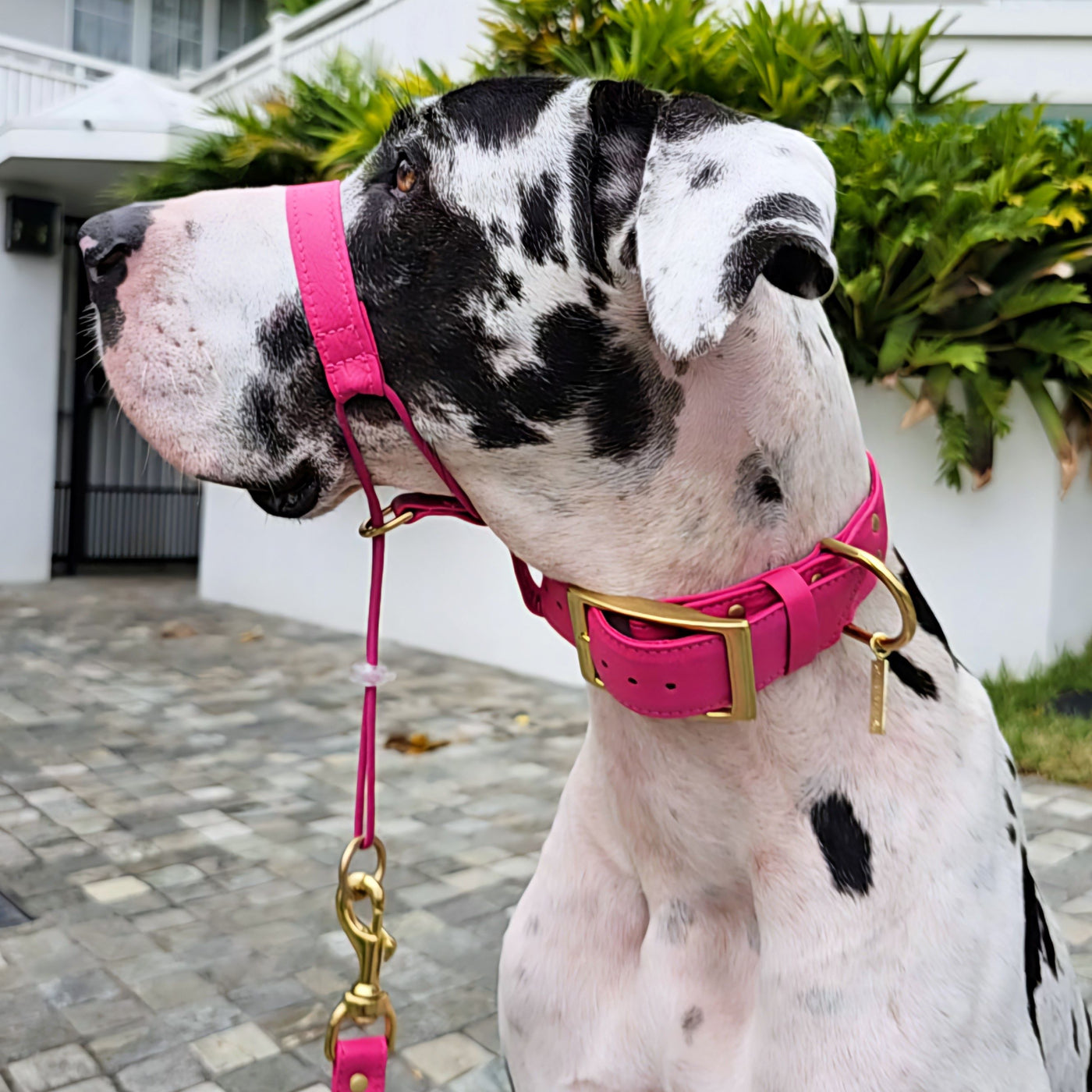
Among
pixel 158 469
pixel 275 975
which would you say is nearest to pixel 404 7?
pixel 158 469

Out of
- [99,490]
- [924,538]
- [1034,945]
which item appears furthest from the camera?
[99,490]

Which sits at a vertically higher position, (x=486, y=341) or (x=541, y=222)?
(x=541, y=222)

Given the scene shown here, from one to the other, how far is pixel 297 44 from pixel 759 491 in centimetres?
849

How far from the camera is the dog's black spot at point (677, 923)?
129 centimetres

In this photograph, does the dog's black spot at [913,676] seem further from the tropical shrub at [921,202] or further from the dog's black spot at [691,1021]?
the tropical shrub at [921,202]

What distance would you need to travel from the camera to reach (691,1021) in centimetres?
126

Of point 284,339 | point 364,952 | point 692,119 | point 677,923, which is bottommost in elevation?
point 364,952

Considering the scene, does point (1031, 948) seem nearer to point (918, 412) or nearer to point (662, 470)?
point (662, 470)

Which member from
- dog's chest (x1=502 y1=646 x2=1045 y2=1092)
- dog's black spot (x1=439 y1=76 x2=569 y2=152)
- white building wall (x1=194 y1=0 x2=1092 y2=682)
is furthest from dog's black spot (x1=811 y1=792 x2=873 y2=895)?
white building wall (x1=194 y1=0 x2=1092 y2=682)

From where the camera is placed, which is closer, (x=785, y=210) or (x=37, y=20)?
(x=785, y=210)

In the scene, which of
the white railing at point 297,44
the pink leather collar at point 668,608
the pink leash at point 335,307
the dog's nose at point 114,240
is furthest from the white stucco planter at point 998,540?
the white railing at point 297,44

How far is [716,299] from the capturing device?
36.8 inches

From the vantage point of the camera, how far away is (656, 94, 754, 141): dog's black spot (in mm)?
1059

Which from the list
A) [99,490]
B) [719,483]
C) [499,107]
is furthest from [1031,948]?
[99,490]
